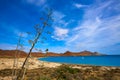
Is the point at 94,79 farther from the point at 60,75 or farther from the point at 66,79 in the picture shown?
the point at 60,75

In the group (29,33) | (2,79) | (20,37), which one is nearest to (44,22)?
(29,33)

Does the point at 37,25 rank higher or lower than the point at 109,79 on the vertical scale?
higher

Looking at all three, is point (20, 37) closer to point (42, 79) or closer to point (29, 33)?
point (29, 33)

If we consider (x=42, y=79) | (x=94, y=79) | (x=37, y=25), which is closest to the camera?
(x=37, y=25)

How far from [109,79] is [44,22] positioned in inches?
427

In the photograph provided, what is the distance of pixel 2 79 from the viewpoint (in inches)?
605

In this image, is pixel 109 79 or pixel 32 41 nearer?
pixel 32 41

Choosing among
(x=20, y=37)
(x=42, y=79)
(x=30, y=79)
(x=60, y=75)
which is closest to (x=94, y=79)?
(x=60, y=75)

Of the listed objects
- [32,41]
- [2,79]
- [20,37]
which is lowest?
[2,79]

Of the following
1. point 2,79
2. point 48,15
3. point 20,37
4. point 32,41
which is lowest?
point 2,79

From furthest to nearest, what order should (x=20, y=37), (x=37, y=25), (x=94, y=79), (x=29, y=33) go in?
1. (x=94, y=79)
2. (x=20, y=37)
3. (x=37, y=25)
4. (x=29, y=33)

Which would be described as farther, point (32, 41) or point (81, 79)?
point (81, 79)

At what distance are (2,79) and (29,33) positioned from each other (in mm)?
11574

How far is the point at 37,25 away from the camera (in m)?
6.45
